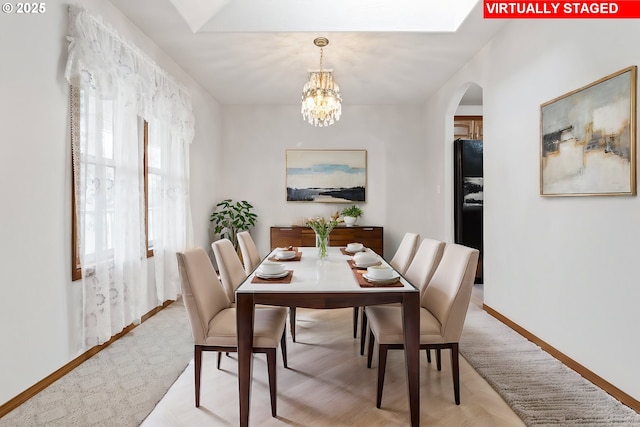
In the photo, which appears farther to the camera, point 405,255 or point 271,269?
point 405,255

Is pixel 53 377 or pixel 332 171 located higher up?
pixel 332 171

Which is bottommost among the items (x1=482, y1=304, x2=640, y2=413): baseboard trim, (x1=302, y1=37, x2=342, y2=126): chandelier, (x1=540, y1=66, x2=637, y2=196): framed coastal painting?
(x1=482, y1=304, x2=640, y2=413): baseboard trim

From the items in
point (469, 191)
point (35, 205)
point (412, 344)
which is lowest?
point (412, 344)

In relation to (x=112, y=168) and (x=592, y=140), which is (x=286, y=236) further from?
(x=592, y=140)

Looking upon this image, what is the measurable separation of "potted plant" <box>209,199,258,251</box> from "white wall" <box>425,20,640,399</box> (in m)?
3.51

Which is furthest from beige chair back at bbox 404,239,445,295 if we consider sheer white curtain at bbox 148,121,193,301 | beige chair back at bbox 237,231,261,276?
sheer white curtain at bbox 148,121,193,301

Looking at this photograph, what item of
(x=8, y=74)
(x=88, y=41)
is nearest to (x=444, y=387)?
(x=8, y=74)

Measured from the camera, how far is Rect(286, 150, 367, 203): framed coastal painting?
609 centimetres

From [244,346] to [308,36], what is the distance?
2.96 m

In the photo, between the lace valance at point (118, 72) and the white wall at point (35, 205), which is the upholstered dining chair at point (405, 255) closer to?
the white wall at point (35, 205)

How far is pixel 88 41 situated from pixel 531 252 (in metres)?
3.64

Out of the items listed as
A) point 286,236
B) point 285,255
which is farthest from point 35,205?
point 286,236

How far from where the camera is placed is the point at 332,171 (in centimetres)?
610

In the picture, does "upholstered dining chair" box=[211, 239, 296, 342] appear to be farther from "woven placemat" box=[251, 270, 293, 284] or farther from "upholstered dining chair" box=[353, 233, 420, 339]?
"upholstered dining chair" box=[353, 233, 420, 339]
